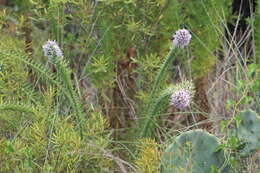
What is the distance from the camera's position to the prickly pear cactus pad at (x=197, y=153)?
222 centimetres

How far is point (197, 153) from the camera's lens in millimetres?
2332

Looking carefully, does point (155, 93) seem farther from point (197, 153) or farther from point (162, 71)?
point (197, 153)

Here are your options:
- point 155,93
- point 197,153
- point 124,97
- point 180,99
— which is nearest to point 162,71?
point 155,93

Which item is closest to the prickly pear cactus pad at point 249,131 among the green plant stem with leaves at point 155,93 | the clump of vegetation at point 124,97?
the clump of vegetation at point 124,97

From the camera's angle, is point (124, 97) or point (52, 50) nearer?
point (52, 50)

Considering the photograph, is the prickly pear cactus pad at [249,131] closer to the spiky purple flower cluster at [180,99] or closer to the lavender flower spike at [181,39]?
the spiky purple flower cluster at [180,99]

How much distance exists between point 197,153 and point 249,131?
0.22 meters

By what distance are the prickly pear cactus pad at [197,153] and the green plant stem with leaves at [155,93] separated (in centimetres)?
26

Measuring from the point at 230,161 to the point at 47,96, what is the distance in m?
0.79

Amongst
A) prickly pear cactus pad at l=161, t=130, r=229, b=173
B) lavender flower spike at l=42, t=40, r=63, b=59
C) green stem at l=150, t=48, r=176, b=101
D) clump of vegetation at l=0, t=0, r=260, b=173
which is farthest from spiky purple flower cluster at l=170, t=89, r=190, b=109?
lavender flower spike at l=42, t=40, r=63, b=59

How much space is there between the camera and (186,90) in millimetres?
2387

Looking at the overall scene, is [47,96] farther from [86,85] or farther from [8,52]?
[86,85]

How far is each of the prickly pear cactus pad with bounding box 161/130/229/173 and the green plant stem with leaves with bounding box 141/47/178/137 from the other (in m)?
0.26

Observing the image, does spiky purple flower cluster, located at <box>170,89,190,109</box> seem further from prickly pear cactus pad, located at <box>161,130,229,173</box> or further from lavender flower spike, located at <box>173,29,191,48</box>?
lavender flower spike, located at <box>173,29,191,48</box>
